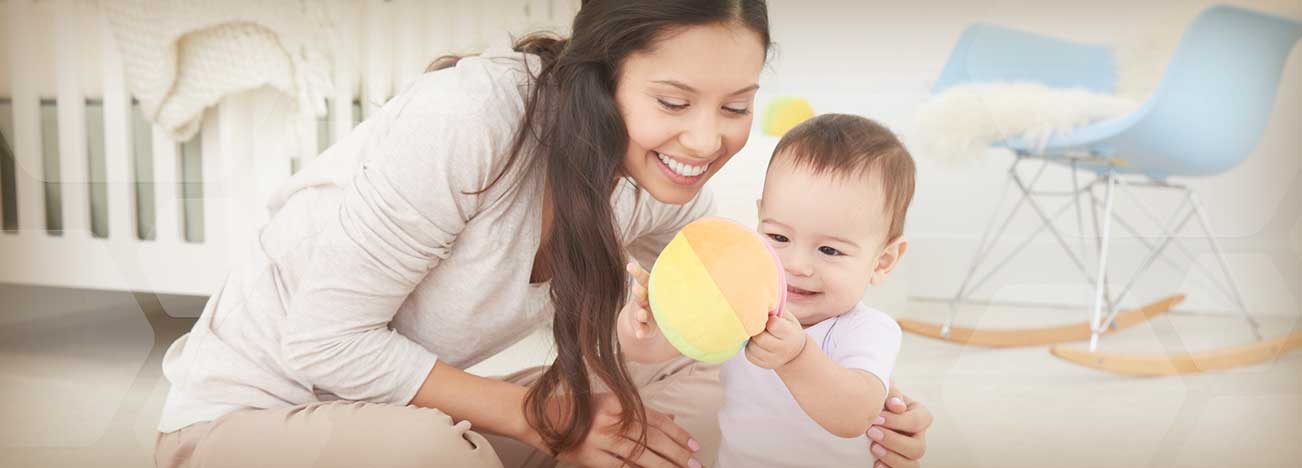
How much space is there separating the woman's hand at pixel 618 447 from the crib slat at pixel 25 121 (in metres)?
0.45

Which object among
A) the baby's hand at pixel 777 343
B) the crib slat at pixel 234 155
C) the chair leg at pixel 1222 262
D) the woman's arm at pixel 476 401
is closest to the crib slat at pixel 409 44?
the crib slat at pixel 234 155

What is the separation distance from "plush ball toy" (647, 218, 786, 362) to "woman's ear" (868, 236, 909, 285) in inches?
6.3

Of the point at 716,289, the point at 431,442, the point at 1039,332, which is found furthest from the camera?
the point at 1039,332

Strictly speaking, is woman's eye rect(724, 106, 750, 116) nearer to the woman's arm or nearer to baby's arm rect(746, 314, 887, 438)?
baby's arm rect(746, 314, 887, 438)

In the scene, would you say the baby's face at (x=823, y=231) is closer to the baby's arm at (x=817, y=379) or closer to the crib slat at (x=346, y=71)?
the baby's arm at (x=817, y=379)

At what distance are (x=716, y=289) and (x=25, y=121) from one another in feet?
1.82

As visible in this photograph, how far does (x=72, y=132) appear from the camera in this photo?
0.67 metres

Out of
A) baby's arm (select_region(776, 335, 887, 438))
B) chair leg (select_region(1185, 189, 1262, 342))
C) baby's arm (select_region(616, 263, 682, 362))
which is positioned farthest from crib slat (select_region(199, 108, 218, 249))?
chair leg (select_region(1185, 189, 1262, 342))

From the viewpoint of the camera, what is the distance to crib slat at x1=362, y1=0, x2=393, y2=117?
62 cm

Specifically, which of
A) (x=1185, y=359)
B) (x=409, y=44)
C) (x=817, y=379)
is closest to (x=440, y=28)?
(x=409, y=44)

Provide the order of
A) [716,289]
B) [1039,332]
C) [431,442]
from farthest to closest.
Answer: [1039,332] → [431,442] → [716,289]

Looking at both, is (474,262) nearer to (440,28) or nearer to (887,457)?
(440,28)

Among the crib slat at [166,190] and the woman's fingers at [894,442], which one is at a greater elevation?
the crib slat at [166,190]

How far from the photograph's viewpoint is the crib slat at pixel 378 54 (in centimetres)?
62
